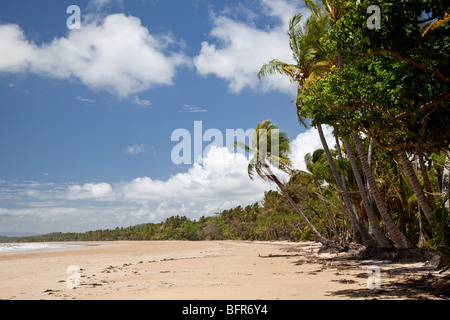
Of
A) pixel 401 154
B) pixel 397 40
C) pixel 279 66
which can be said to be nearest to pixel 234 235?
pixel 279 66

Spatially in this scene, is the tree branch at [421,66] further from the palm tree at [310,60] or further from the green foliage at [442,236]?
the palm tree at [310,60]

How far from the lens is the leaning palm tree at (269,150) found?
20.4 meters

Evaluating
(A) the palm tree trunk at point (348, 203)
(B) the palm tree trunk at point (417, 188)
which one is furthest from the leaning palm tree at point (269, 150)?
(B) the palm tree trunk at point (417, 188)

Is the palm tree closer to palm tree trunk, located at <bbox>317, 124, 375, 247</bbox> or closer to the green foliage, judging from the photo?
palm tree trunk, located at <bbox>317, 124, 375, 247</bbox>

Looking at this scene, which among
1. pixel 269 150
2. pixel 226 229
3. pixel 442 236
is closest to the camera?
pixel 442 236

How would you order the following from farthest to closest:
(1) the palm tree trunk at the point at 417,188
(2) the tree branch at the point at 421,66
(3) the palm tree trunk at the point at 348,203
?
(3) the palm tree trunk at the point at 348,203 < (1) the palm tree trunk at the point at 417,188 < (2) the tree branch at the point at 421,66

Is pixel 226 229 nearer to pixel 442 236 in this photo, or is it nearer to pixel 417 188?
pixel 417 188

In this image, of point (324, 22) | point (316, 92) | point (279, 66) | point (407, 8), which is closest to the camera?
point (407, 8)

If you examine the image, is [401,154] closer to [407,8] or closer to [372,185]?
[372,185]

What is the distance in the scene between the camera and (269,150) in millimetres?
21031

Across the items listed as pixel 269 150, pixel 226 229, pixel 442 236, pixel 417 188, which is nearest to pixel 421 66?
pixel 442 236

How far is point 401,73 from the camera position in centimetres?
599
